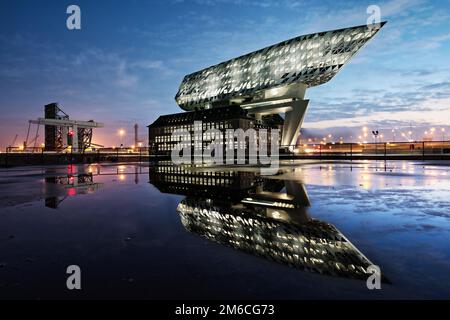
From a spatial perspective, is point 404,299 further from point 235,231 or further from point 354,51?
point 354,51

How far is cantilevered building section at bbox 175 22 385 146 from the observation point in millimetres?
62312

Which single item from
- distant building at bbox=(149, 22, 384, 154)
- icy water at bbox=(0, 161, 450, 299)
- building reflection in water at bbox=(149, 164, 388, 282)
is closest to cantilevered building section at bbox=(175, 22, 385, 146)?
distant building at bbox=(149, 22, 384, 154)

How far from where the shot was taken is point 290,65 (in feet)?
225

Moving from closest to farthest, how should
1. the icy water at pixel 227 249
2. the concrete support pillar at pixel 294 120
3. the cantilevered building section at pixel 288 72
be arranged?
the icy water at pixel 227 249
the cantilevered building section at pixel 288 72
the concrete support pillar at pixel 294 120

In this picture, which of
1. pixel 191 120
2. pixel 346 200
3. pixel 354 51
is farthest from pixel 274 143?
pixel 346 200

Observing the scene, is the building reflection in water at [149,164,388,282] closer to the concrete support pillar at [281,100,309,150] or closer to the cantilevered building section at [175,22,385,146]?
the concrete support pillar at [281,100,309,150]

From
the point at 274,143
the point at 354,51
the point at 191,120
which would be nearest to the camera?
the point at 354,51

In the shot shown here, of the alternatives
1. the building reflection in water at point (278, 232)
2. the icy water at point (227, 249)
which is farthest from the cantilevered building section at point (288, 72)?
the icy water at point (227, 249)

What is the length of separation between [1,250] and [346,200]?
294 inches

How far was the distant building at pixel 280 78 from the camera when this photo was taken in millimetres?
62656

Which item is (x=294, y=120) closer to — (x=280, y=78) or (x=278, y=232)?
(x=280, y=78)

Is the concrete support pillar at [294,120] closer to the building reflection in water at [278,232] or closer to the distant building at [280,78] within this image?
the distant building at [280,78]

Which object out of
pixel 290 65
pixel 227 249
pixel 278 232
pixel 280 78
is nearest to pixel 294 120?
pixel 280 78

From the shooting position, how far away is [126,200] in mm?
8023
